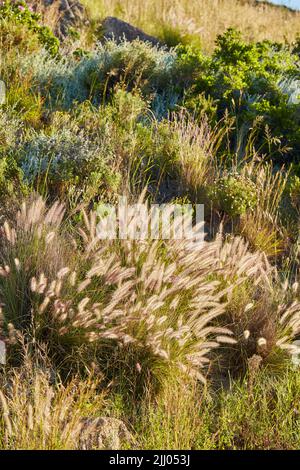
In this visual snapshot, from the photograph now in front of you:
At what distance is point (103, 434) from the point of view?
3.54 m

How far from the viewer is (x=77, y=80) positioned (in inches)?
325

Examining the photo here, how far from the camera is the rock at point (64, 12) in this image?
10448mm

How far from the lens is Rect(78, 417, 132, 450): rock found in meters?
3.43

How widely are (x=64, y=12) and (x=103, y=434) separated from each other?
868 cm

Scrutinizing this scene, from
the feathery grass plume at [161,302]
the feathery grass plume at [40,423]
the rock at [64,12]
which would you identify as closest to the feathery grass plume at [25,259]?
the feathery grass plume at [161,302]

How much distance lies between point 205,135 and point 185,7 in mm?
8443

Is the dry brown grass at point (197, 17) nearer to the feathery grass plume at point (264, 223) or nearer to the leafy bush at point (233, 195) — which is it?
the feathery grass plume at point (264, 223)

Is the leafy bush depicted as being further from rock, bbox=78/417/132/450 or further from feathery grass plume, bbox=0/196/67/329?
rock, bbox=78/417/132/450

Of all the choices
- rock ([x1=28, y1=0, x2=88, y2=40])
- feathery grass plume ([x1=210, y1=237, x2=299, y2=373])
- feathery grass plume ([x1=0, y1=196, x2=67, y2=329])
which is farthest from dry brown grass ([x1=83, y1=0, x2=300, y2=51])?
feathery grass plume ([x1=0, y1=196, x2=67, y2=329])

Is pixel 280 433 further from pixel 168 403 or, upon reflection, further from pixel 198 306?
pixel 198 306

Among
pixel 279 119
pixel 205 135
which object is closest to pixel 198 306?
pixel 205 135

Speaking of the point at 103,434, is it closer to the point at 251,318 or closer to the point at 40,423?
the point at 40,423

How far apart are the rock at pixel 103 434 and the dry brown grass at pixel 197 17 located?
8396 mm

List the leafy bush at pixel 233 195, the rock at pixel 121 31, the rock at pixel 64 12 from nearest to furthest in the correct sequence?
1. the leafy bush at pixel 233 195
2. the rock at pixel 64 12
3. the rock at pixel 121 31
